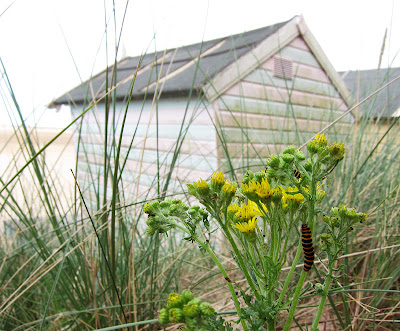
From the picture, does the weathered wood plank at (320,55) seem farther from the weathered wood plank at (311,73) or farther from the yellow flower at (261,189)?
the yellow flower at (261,189)

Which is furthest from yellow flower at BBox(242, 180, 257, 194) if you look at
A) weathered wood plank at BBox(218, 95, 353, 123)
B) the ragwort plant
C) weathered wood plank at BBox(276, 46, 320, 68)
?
weathered wood plank at BBox(276, 46, 320, 68)

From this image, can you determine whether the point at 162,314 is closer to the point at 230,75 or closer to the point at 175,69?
the point at 230,75

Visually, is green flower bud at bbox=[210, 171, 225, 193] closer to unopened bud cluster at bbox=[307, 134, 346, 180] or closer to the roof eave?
unopened bud cluster at bbox=[307, 134, 346, 180]

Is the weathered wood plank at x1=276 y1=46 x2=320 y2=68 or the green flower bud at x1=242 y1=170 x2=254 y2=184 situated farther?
the weathered wood plank at x1=276 y1=46 x2=320 y2=68

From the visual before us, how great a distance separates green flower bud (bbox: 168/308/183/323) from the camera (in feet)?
1.64

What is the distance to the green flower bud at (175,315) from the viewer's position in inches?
19.6

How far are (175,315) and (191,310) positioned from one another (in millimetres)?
23

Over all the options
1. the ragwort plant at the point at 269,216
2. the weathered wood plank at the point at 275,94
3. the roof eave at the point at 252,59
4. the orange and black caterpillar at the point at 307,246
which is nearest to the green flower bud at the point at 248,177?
the ragwort plant at the point at 269,216

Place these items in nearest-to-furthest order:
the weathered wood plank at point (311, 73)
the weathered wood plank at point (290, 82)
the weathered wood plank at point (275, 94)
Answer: the weathered wood plank at point (275, 94), the weathered wood plank at point (290, 82), the weathered wood plank at point (311, 73)

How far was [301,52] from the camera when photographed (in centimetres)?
A: 483

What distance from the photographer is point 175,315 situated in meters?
0.50

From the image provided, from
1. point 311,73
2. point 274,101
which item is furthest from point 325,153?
point 311,73

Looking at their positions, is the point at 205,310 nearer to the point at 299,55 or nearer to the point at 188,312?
the point at 188,312

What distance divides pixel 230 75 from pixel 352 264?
Answer: 2797mm
